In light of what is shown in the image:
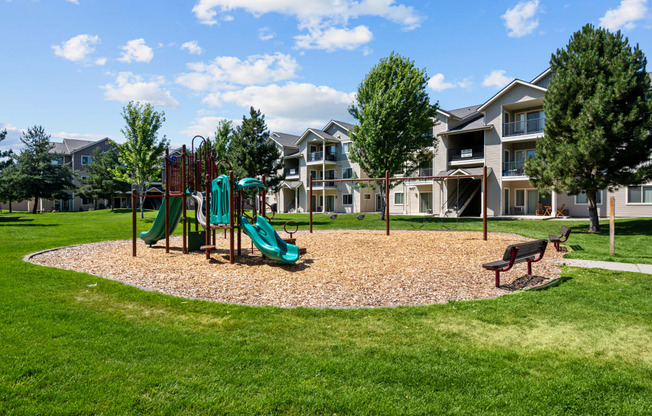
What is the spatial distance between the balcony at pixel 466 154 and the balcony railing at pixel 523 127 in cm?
266

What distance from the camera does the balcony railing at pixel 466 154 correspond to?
3438 cm

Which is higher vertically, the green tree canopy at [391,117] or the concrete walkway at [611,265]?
the green tree canopy at [391,117]

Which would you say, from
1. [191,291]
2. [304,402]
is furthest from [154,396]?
[191,291]

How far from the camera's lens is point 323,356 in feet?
15.1

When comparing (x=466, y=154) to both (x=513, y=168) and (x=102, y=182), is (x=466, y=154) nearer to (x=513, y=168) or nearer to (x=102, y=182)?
(x=513, y=168)

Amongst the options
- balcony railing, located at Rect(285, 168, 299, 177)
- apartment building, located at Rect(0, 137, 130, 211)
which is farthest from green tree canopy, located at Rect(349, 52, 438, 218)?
apartment building, located at Rect(0, 137, 130, 211)

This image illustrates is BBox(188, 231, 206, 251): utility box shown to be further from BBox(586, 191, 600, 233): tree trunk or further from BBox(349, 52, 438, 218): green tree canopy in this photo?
BBox(586, 191, 600, 233): tree trunk

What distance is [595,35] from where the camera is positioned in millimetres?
18922

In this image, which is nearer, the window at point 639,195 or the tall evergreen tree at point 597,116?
the tall evergreen tree at point 597,116

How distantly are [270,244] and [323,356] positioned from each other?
653cm

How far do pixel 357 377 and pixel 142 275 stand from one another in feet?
24.6

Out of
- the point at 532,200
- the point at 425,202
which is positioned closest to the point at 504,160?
the point at 532,200

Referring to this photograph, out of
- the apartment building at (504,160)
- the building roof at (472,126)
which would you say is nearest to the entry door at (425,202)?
the apartment building at (504,160)

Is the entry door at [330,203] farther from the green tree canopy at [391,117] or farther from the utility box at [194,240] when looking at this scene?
the utility box at [194,240]
